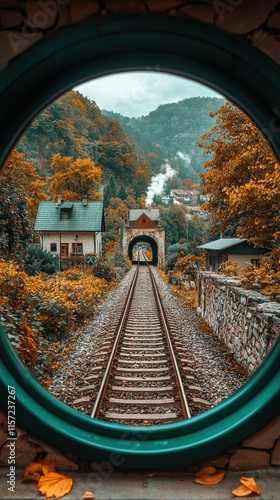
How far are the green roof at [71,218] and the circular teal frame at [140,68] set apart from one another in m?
22.0

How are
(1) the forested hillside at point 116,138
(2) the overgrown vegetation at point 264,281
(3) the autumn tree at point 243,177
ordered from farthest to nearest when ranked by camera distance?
(1) the forested hillside at point 116,138 < (3) the autumn tree at point 243,177 < (2) the overgrown vegetation at point 264,281

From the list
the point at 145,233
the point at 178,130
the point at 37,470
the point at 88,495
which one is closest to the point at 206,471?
the point at 88,495

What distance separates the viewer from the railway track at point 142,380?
4059mm

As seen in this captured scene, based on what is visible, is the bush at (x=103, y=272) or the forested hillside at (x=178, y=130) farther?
the forested hillside at (x=178, y=130)

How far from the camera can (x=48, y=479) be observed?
6.51 feet

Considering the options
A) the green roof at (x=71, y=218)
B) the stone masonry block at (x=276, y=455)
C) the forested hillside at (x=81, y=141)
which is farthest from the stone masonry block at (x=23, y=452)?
the forested hillside at (x=81, y=141)

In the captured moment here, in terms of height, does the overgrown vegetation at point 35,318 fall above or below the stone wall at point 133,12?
below

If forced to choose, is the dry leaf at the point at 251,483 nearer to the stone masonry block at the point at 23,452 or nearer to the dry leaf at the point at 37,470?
the dry leaf at the point at 37,470

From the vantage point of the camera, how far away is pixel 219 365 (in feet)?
19.8

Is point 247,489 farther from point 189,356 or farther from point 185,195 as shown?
point 185,195

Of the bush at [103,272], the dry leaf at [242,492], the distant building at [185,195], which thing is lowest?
the dry leaf at [242,492]

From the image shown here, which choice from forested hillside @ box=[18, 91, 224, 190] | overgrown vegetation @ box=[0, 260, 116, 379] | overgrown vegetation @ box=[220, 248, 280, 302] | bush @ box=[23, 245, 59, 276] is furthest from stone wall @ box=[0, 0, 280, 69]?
forested hillside @ box=[18, 91, 224, 190]

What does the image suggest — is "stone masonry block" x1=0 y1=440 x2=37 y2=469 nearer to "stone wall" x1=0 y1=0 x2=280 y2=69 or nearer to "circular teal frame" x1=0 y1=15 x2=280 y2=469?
"circular teal frame" x1=0 y1=15 x2=280 y2=469

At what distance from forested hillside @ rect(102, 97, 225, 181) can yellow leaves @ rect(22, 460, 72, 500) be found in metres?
67.2
